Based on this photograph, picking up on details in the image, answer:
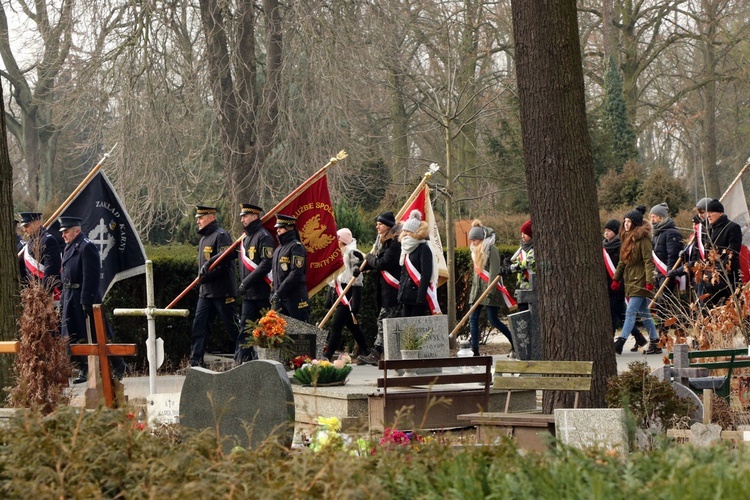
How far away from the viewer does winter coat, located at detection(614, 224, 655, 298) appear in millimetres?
15180

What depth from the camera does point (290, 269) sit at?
1409cm

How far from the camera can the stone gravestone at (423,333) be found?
1164 cm

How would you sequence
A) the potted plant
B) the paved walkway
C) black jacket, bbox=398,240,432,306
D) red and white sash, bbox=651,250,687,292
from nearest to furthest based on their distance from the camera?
the paved walkway < the potted plant < black jacket, bbox=398,240,432,306 < red and white sash, bbox=651,250,687,292

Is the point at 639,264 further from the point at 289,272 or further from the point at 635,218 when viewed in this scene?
the point at 289,272

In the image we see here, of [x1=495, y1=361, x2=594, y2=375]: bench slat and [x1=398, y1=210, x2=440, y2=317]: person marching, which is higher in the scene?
[x1=398, y1=210, x2=440, y2=317]: person marching

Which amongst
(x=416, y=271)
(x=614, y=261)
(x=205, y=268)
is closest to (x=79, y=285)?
(x=205, y=268)

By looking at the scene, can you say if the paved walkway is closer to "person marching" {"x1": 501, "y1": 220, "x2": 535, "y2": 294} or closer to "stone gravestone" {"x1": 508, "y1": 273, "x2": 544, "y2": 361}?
"stone gravestone" {"x1": 508, "y1": 273, "x2": 544, "y2": 361}

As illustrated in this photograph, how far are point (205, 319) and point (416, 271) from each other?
2.60 metres

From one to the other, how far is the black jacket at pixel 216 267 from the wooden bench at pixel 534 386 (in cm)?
580

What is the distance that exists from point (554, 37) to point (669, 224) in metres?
7.79

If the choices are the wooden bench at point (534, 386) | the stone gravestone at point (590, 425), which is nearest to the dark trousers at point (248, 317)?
the wooden bench at point (534, 386)

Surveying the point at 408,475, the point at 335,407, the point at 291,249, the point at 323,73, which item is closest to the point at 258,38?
the point at 323,73

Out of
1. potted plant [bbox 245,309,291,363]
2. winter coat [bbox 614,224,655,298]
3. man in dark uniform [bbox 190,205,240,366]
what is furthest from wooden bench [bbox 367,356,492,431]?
winter coat [bbox 614,224,655,298]

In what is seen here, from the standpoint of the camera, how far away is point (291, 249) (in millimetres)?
14078
